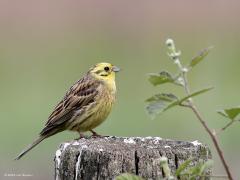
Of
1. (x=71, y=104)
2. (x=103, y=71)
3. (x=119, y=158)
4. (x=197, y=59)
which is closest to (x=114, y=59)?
(x=103, y=71)

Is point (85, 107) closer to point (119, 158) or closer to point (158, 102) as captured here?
point (119, 158)

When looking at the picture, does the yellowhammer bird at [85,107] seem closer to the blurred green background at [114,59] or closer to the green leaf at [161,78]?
the green leaf at [161,78]

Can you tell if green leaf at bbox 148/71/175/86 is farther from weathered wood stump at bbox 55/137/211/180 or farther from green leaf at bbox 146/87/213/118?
weathered wood stump at bbox 55/137/211/180

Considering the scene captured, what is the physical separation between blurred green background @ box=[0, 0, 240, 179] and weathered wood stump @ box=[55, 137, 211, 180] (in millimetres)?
7383

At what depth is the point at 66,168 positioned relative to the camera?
479cm

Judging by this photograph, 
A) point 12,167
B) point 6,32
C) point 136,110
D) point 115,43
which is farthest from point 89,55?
point 12,167

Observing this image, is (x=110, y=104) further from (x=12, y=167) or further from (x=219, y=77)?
(x=219, y=77)

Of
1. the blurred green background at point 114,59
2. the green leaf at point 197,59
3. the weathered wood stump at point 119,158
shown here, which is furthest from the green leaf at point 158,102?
the blurred green background at point 114,59

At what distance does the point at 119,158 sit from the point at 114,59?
1403 centimetres

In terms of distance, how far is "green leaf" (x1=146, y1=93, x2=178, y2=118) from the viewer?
3648 mm

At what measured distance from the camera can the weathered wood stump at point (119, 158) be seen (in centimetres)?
462

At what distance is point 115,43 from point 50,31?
5.78 ft

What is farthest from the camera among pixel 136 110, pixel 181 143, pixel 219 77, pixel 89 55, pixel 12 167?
pixel 89 55

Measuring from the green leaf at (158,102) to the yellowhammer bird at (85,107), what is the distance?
162 inches
